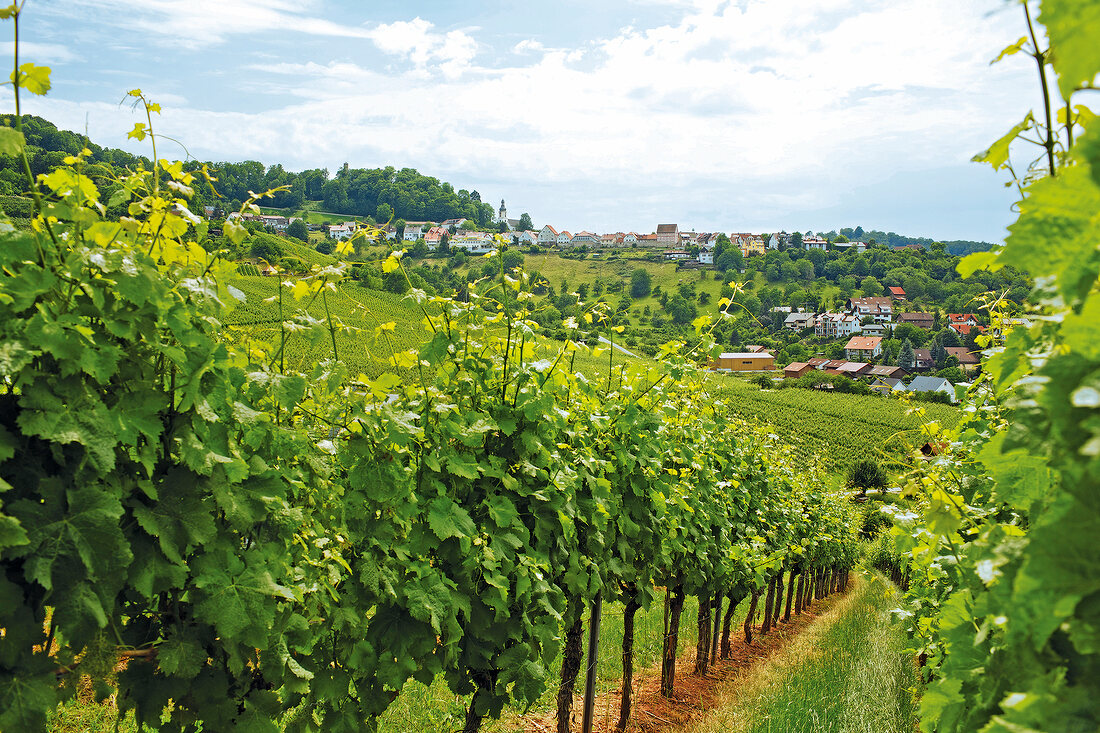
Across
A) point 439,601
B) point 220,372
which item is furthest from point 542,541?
point 220,372

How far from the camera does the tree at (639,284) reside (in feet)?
348

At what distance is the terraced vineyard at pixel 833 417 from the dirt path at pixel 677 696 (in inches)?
1460

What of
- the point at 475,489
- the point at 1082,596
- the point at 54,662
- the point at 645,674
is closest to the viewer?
the point at 1082,596

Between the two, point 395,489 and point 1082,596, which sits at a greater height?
point 1082,596

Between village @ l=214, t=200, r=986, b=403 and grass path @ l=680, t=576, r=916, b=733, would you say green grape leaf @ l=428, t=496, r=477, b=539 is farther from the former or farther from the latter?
village @ l=214, t=200, r=986, b=403

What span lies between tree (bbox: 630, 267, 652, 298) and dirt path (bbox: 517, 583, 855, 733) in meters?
96.0

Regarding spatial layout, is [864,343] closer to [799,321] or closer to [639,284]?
[799,321]

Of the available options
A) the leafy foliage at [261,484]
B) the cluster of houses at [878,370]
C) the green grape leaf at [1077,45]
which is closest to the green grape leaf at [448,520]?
the leafy foliage at [261,484]

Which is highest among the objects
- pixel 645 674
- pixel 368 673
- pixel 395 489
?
pixel 395 489

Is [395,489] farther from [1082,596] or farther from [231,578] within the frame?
[1082,596]

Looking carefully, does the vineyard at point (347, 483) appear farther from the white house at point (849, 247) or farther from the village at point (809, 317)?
the white house at point (849, 247)

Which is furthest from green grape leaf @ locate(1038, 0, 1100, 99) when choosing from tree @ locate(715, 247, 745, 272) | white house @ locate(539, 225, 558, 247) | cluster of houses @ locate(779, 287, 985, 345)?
white house @ locate(539, 225, 558, 247)

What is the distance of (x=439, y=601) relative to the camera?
319 centimetres

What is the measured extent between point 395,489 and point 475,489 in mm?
724
